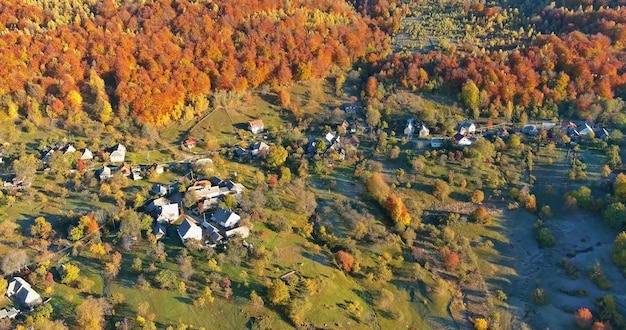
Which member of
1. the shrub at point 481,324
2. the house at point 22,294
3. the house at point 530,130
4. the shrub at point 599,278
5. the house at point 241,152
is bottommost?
the shrub at point 481,324

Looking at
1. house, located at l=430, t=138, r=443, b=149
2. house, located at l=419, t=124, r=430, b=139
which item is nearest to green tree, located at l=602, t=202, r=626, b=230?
house, located at l=430, t=138, r=443, b=149

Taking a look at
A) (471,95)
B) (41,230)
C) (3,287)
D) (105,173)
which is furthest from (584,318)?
(105,173)

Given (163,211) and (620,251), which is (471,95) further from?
(163,211)

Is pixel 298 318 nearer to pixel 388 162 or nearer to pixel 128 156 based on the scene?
pixel 388 162

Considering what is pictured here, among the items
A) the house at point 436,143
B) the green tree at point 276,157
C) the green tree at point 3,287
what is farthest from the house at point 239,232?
the house at point 436,143

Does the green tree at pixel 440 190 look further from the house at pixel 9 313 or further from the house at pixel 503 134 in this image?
the house at pixel 9 313

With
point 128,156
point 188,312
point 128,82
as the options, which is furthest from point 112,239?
point 128,82

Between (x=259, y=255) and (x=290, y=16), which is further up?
(x=290, y=16)
